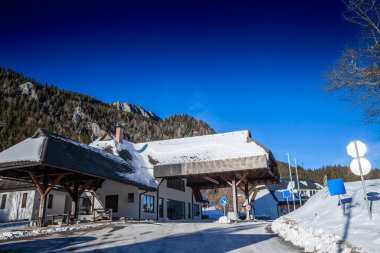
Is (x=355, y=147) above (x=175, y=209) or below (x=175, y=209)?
above

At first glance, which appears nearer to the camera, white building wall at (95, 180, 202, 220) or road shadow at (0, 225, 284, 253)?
road shadow at (0, 225, 284, 253)

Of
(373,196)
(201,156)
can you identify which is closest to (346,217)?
(373,196)

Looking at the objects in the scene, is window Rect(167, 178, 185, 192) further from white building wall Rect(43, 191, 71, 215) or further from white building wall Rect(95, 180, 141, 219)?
white building wall Rect(43, 191, 71, 215)

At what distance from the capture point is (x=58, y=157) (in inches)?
695

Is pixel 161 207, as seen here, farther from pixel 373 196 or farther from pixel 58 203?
pixel 373 196

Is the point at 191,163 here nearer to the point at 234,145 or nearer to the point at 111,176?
the point at 234,145

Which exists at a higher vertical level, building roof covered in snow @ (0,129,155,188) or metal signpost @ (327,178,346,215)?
building roof covered in snow @ (0,129,155,188)

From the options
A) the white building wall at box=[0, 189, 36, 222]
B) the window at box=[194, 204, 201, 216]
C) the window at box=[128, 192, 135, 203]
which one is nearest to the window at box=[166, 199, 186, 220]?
the window at box=[194, 204, 201, 216]

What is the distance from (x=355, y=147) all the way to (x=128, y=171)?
1990 centimetres

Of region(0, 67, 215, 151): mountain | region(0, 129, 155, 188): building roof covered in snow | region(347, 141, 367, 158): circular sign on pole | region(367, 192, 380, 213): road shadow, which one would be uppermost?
region(0, 67, 215, 151): mountain

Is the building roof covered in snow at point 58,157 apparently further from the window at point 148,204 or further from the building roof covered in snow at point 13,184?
the building roof covered in snow at point 13,184

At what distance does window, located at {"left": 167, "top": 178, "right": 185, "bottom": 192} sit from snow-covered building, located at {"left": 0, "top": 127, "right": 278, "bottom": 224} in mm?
91

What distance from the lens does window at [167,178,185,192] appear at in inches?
1225

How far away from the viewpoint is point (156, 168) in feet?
93.3
